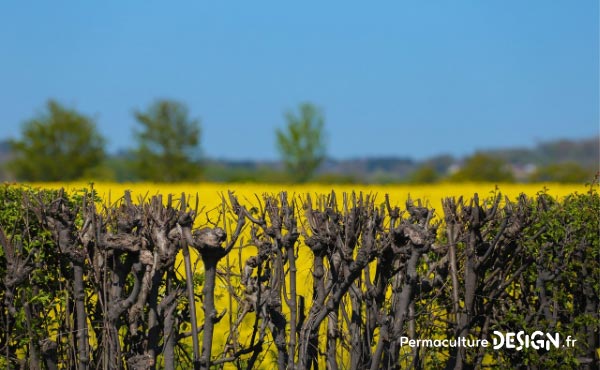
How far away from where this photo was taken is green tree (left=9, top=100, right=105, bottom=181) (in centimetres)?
5356

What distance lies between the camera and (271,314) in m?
5.73

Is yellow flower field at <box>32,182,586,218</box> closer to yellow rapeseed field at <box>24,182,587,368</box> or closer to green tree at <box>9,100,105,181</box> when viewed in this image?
yellow rapeseed field at <box>24,182,587,368</box>

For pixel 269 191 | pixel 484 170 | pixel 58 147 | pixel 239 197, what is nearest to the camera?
pixel 239 197

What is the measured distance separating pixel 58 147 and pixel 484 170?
139 ft

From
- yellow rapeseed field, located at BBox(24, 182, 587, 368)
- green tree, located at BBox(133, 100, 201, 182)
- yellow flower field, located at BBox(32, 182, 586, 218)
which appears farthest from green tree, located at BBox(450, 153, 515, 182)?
yellow rapeseed field, located at BBox(24, 182, 587, 368)

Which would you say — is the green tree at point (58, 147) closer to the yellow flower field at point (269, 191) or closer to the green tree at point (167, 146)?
the green tree at point (167, 146)

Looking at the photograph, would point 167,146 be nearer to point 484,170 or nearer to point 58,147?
point 58,147

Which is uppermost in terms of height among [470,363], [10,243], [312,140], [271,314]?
[312,140]

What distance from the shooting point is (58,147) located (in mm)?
54438

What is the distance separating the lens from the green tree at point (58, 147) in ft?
176

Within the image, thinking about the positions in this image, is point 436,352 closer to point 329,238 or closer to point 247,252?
point 329,238

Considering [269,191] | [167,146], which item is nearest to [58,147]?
[167,146]

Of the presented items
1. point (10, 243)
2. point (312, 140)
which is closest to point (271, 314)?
point (10, 243)

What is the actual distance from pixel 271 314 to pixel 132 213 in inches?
44.5
